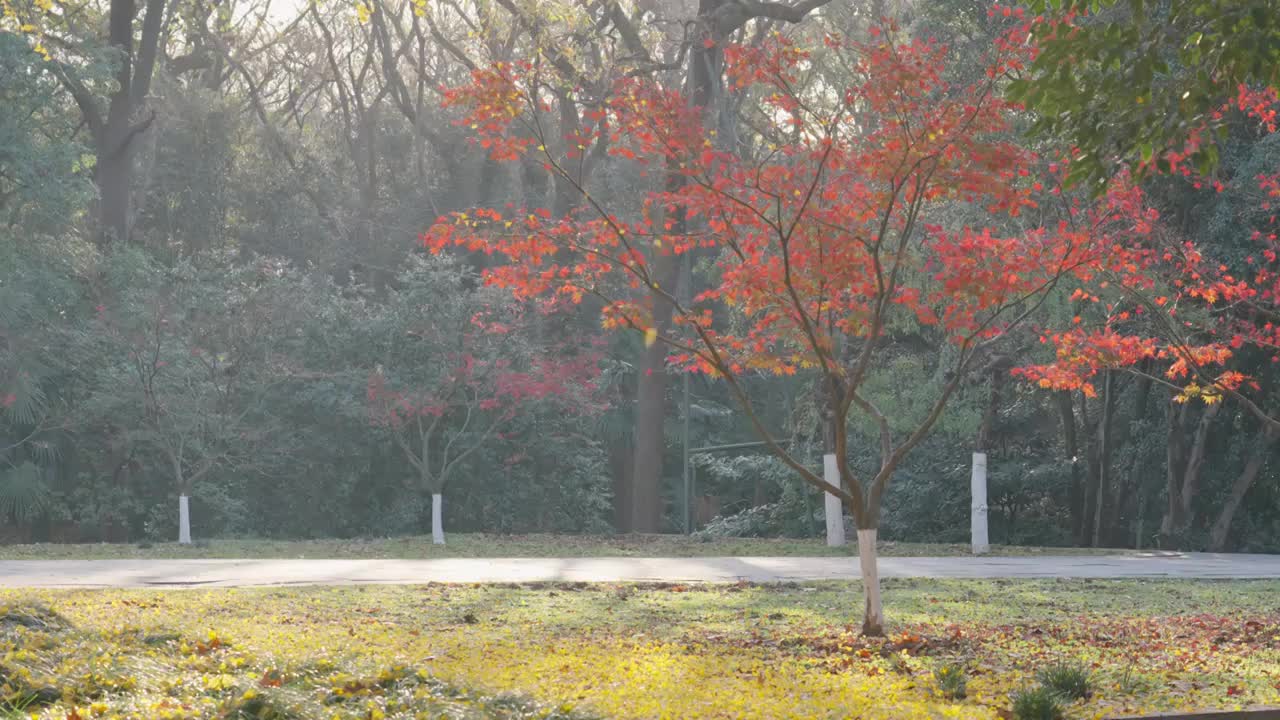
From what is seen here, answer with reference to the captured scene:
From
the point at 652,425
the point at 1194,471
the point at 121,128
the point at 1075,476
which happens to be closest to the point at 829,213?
the point at 1194,471

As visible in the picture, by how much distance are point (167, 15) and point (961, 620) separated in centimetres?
2489

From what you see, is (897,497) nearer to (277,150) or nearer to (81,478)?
(81,478)

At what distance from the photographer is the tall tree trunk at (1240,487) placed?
19766 mm

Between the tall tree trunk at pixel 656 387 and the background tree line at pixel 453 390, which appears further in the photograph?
the tall tree trunk at pixel 656 387

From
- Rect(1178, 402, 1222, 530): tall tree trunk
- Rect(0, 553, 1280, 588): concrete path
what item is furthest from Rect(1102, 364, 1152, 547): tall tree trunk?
Rect(0, 553, 1280, 588): concrete path

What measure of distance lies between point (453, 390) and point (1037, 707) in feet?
58.5

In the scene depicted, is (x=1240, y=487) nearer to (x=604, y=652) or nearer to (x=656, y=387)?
(x=656, y=387)

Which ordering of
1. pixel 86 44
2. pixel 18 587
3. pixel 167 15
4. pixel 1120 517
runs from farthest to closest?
pixel 167 15 → pixel 86 44 → pixel 1120 517 → pixel 18 587

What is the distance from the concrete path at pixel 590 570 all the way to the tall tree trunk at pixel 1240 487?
121 inches

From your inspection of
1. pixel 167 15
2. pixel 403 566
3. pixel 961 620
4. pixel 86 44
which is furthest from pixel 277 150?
pixel 961 620

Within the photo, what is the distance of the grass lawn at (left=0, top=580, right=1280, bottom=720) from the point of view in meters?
6.26

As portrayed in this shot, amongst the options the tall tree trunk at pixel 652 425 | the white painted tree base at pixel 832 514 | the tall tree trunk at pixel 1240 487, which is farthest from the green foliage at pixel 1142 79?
the tall tree trunk at pixel 652 425

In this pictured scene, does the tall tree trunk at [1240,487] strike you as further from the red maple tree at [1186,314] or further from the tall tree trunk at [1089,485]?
the tall tree trunk at [1089,485]

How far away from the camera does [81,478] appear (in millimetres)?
24844
